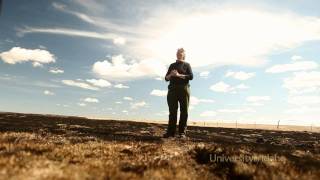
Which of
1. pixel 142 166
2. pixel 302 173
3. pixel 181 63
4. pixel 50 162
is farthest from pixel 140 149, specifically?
pixel 181 63

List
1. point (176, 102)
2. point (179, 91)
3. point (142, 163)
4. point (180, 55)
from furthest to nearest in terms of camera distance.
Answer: point (180, 55) < point (176, 102) < point (179, 91) < point (142, 163)

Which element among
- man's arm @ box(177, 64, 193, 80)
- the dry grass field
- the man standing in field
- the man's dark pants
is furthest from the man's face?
the dry grass field

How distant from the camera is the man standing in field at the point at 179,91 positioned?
14500 mm

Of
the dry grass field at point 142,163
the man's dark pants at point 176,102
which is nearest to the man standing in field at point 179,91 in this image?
the man's dark pants at point 176,102

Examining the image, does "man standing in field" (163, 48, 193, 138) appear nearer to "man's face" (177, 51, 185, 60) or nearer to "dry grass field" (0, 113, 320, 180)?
"man's face" (177, 51, 185, 60)

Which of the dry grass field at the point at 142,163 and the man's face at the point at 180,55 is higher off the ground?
the man's face at the point at 180,55

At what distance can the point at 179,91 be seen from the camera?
14508mm

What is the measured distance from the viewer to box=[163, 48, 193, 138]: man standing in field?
14.5 metres

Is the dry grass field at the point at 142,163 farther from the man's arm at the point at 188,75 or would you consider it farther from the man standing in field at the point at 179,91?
the man's arm at the point at 188,75

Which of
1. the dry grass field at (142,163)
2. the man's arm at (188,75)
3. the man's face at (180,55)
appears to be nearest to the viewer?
the dry grass field at (142,163)

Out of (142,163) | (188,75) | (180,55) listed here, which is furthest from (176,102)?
(142,163)

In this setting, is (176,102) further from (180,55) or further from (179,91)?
(180,55)

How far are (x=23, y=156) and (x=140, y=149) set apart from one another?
331 cm

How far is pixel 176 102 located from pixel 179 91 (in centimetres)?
44
